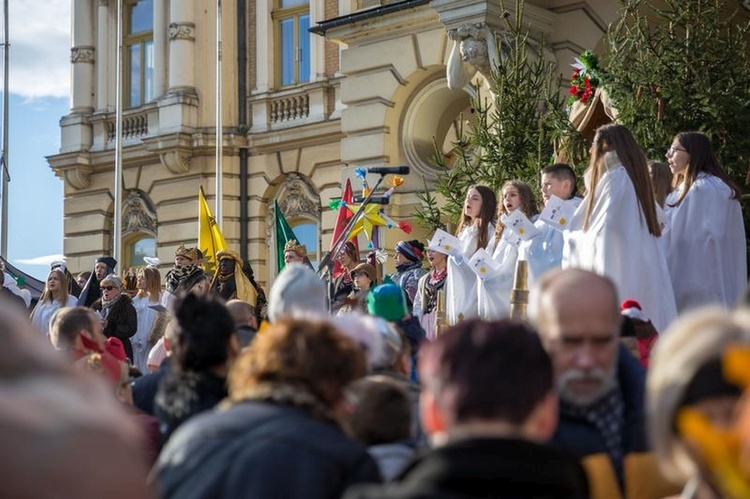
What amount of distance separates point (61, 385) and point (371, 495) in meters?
0.75

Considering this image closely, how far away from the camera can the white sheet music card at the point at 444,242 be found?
10500 mm

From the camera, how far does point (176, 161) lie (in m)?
28.0

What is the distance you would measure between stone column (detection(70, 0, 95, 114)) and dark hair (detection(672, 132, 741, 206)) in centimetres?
2274

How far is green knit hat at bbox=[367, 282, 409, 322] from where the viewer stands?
673cm

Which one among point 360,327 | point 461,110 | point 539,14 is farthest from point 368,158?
point 360,327

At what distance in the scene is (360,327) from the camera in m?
4.88

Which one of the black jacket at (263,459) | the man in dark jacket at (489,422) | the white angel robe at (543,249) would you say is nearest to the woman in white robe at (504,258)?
the white angel robe at (543,249)

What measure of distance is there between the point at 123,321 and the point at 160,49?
15929mm

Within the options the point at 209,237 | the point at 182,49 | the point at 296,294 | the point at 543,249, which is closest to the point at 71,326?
the point at 296,294

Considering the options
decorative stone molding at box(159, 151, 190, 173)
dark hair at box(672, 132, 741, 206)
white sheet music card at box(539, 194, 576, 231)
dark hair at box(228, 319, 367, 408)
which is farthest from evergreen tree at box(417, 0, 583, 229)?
decorative stone molding at box(159, 151, 190, 173)

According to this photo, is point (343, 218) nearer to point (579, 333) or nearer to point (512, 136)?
point (512, 136)

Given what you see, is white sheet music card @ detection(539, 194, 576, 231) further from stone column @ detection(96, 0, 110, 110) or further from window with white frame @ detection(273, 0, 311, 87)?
stone column @ detection(96, 0, 110, 110)

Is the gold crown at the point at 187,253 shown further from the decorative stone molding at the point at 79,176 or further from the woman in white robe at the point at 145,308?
the decorative stone molding at the point at 79,176

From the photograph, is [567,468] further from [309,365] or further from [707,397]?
[309,365]
